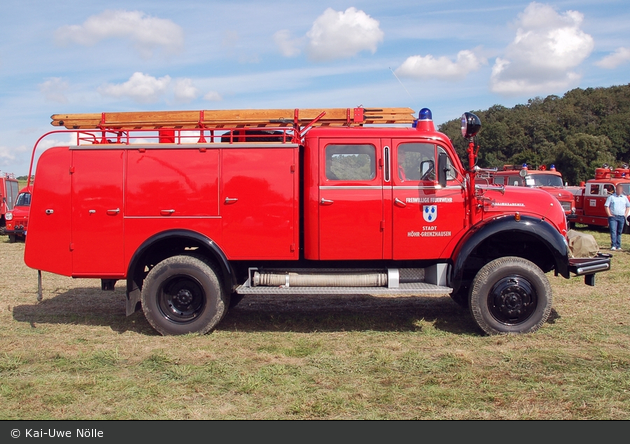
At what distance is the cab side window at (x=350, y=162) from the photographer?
6.81 m

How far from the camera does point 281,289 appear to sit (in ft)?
22.4

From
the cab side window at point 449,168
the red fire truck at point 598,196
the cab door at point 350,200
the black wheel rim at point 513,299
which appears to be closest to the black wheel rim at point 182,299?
the cab door at point 350,200

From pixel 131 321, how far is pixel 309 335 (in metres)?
2.68

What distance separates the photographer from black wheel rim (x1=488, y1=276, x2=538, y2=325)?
6.67 metres

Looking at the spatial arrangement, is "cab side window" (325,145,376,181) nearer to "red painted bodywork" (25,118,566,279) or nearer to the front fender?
"red painted bodywork" (25,118,566,279)

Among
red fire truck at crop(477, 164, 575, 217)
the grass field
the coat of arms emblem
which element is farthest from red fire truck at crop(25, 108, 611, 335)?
red fire truck at crop(477, 164, 575, 217)

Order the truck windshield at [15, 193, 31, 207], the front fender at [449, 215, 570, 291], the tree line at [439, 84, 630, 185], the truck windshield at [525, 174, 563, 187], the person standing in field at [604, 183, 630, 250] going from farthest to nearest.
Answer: the tree line at [439, 84, 630, 185], the truck windshield at [15, 193, 31, 207], the truck windshield at [525, 174, 563, 187], the person standing in field at [604, 183, 630, 250], the front fender at [449, 215, 570, 291]

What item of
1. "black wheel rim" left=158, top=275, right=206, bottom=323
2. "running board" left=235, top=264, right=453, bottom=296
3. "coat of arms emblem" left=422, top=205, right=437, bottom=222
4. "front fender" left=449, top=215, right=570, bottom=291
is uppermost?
"coat of arms emblem" left=422, top=205, right=437, bottom=222

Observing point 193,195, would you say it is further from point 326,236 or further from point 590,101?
point 590,101

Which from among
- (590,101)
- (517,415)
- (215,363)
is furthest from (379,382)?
(590,101)

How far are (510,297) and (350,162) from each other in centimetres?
253

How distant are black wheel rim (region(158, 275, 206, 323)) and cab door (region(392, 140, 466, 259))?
2554 millimetres

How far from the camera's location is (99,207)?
Result: 692 centimetres

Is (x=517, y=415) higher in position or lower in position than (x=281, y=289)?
lower
